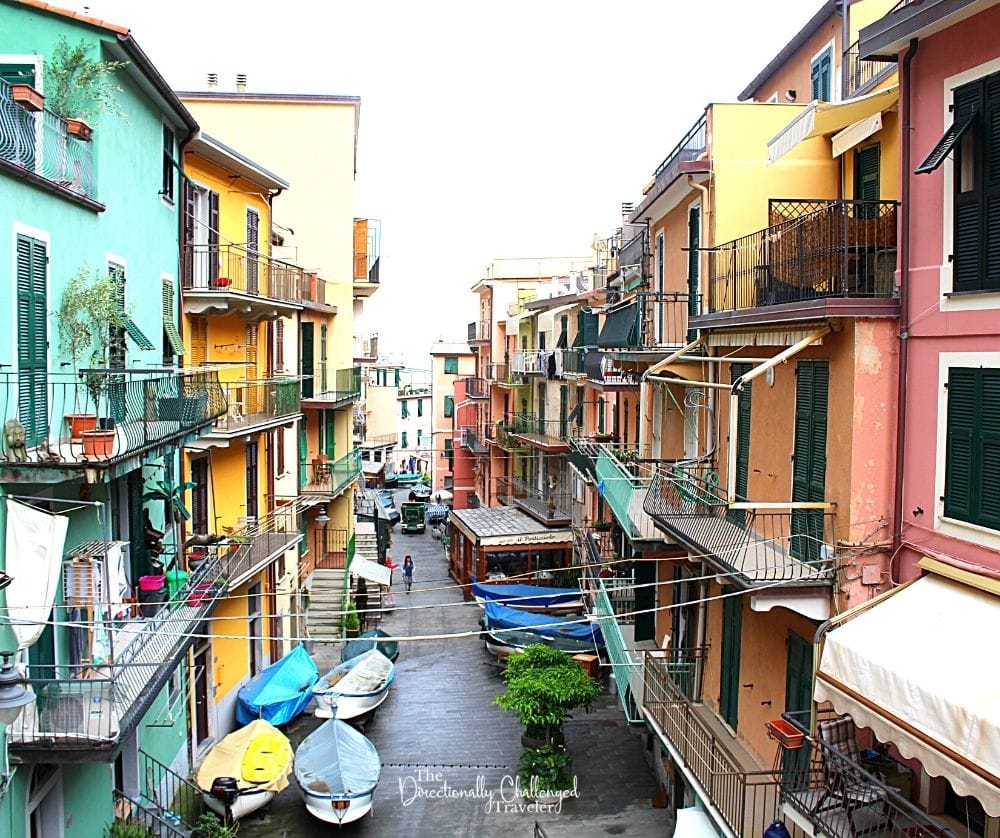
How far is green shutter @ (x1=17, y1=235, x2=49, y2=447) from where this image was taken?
1196cm

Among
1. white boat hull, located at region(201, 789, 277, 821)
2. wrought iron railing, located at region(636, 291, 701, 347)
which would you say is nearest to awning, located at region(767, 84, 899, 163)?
wrought iron railing, located at region(636, 291, 701, 347)

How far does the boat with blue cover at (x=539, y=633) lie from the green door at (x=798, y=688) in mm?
15052

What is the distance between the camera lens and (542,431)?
153 feet

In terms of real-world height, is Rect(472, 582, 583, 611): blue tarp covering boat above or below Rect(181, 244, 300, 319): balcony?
below

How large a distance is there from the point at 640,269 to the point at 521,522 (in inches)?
796

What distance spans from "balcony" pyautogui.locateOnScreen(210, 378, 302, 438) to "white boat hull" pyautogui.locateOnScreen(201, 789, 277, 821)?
283 inches

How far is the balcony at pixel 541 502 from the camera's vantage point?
139 feet

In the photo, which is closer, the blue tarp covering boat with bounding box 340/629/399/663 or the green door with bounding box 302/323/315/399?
the blue tarp covering boat with bounding box 340/629/399/663

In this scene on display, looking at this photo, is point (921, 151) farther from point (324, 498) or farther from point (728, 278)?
point (324, 498)

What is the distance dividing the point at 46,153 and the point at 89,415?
3.46m

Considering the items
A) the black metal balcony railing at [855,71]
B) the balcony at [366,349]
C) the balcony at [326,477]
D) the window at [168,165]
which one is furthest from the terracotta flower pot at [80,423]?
the balcony at [366,349]

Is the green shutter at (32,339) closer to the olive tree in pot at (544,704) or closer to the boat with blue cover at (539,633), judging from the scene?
the olive tree in pot at (544,704)

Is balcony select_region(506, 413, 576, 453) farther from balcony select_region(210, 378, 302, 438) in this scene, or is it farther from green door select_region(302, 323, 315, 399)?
balcony select_region(210, 378, 302, 438)

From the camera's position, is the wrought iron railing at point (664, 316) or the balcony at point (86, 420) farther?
the wrought iron railing at point (664, 316)
